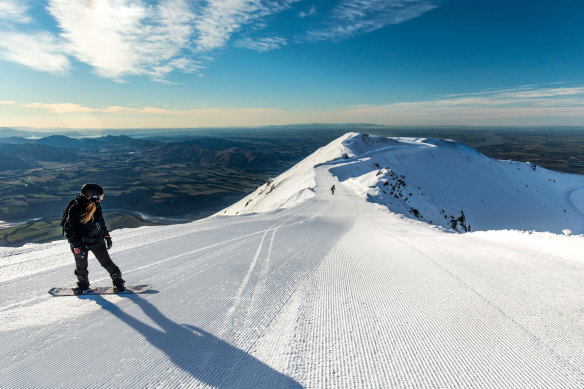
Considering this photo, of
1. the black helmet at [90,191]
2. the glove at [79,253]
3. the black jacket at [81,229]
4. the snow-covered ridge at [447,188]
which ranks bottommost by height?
the snow-covered ridge at [447,188]

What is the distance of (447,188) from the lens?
139ft

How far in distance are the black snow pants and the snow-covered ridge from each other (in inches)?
771

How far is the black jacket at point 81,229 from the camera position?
167 inches

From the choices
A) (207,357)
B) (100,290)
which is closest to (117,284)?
(100,290)

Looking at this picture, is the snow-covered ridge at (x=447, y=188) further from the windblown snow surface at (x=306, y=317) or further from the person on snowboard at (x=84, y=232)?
the person on snowboard at (x=84, y=232)

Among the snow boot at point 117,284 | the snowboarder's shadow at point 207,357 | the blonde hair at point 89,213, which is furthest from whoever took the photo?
the snow boot at point 117,284

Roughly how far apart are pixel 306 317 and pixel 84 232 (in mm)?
3732

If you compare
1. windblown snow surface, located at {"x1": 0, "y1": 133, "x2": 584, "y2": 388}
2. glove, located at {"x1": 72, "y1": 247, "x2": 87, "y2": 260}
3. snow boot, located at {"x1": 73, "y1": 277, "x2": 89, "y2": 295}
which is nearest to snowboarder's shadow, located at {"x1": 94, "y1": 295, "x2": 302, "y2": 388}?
windblown snow surface, located at {"x1": 0, "y1": 133, "x2": 584, "y2": 388}

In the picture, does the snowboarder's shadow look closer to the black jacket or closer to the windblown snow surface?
the windblown snow surface

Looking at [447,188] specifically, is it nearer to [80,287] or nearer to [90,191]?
[90,191]

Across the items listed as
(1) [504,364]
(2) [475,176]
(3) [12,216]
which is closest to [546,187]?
(2) [475,176]

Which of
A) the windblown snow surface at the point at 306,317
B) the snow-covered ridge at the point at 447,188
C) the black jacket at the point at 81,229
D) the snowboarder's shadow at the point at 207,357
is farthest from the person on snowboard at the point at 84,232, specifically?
the snow-covered ridge at the point at 447,188

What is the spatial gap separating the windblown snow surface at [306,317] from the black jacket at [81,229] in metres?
0.87

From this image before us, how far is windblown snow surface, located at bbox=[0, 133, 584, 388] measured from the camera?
2479 mm
